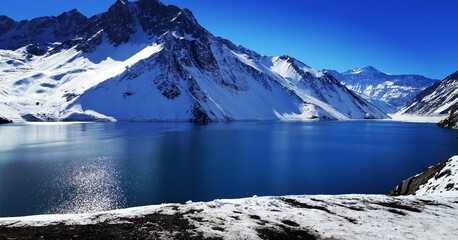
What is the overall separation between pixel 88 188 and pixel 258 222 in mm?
34639

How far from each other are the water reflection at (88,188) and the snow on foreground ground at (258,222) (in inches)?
770

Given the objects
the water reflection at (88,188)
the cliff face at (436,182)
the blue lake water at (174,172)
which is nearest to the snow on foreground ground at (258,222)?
the cliff face at (436,182)

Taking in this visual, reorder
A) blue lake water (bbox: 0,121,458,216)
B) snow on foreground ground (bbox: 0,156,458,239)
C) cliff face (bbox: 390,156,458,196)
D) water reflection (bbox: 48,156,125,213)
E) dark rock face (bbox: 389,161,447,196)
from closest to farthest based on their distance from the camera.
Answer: snow on foreground ground (bbox: 0,156,458,239), cliff face (bbox: 390,156,458,196), dark rock face (bbox: 389,161,447,196), water reflection (bbox: 48,156,125,213), blue lake water (bbox: 0,121,458,216)

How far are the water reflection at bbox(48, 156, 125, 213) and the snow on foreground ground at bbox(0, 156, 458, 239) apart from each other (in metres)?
19.6

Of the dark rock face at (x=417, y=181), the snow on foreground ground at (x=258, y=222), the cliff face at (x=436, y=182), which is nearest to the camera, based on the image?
the snow on foreground ground at (x=258, y=222)

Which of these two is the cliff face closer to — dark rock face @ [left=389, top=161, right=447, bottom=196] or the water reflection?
dark rock face @ [left=389, top=161, right=447, bottom=196]

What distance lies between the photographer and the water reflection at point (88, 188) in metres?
41.0

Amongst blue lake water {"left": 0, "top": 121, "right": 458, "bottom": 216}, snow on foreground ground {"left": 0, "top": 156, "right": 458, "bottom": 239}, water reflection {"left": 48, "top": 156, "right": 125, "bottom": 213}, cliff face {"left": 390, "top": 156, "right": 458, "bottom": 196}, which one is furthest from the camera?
blue lake water {"left": 0, "top": 121, "right": 458, "bottom": 216}

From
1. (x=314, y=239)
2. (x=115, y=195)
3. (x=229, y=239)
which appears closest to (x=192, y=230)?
(x=229, y=239)

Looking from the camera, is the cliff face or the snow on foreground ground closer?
the snow on foreground ground

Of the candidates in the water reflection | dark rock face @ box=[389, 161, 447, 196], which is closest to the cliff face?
dark rock face @ box=[389, 161, 447, 196]

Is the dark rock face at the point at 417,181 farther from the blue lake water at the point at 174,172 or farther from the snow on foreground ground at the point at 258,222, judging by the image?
the snow on foreground ground at the point at 258,222

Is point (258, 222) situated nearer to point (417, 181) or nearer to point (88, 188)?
Result: point (417, 181)

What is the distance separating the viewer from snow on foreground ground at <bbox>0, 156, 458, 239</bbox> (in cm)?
1881
